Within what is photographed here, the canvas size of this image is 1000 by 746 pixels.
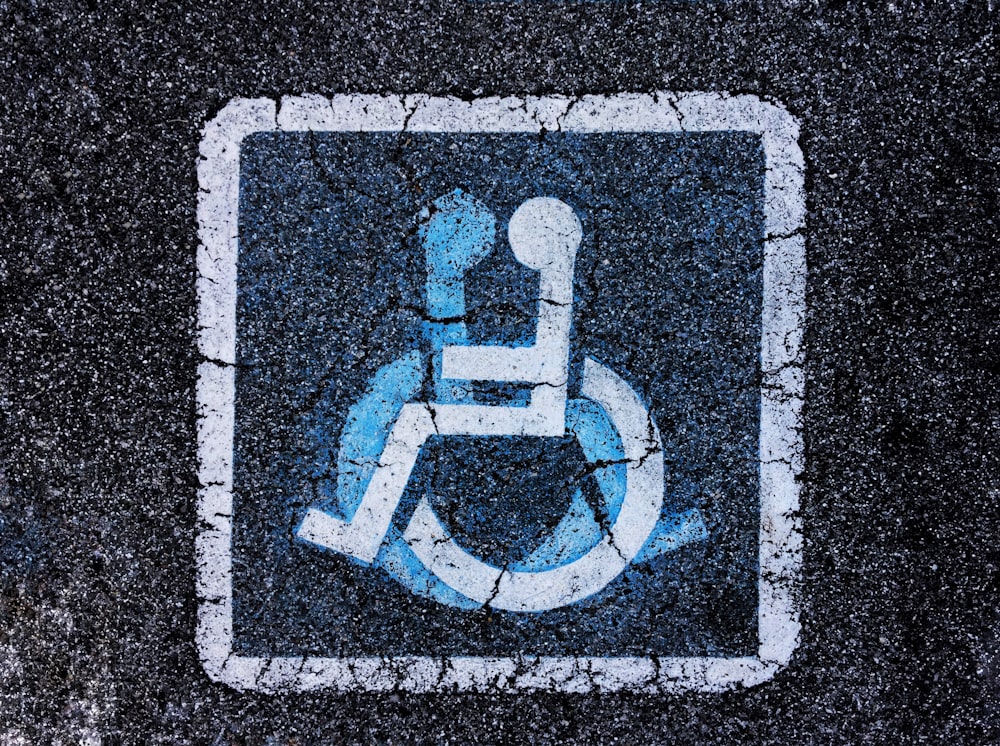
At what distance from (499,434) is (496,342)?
1.02 feet

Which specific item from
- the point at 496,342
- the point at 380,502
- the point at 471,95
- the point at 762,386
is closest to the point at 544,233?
the point at 496,342

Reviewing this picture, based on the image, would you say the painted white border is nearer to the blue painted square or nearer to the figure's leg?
the blue painted square

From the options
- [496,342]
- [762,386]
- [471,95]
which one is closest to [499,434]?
[496,342]

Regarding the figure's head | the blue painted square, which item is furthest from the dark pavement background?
the figure's head

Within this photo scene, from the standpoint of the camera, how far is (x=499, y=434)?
2.17 meters

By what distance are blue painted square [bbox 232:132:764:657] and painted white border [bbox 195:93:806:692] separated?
0.04 m

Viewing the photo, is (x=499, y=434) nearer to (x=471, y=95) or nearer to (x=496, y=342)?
(x=496, y=342)

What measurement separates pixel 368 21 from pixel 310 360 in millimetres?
1144

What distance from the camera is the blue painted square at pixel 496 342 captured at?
2156 millimetres

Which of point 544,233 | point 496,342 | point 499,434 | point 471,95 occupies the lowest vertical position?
point 499,434

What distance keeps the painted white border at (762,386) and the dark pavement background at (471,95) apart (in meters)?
0.05

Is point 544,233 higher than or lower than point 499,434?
higher

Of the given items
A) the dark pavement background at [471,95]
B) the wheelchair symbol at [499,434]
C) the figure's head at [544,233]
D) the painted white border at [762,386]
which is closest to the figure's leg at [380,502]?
the wheelchair symbol at [499,434]

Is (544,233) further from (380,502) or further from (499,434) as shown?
(380,502)
